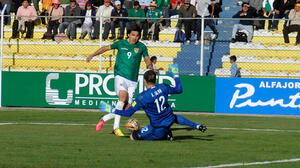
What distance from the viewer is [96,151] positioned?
10.6 metres

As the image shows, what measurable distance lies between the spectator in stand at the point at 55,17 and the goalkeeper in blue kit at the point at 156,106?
44.1ft

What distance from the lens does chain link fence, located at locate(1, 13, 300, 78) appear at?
23.9 m

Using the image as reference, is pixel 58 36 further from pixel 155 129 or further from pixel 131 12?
pixel 155 129

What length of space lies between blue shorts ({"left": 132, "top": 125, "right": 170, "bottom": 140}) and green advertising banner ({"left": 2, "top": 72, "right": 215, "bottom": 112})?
10.5 metres

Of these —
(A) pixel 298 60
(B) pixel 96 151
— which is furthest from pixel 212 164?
(A) pixel 298 60

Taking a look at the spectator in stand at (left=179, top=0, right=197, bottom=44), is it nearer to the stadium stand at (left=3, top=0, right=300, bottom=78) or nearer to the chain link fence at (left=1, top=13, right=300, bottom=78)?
the chain link fence at (left=1, top=13, right=300, bottom=78)

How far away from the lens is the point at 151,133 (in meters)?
12.2

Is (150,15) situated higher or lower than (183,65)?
higher

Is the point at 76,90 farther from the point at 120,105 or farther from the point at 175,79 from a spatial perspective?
the point at 175,79

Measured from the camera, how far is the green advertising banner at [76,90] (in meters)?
22.9

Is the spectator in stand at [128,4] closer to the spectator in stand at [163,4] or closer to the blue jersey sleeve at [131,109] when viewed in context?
the spectator in stand at [163,4]

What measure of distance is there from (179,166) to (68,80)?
14.8 m

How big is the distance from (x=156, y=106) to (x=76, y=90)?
39.3 ft

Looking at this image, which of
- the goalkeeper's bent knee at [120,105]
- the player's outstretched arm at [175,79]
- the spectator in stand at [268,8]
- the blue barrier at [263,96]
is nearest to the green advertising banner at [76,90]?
the blue barrier at [263,96]
